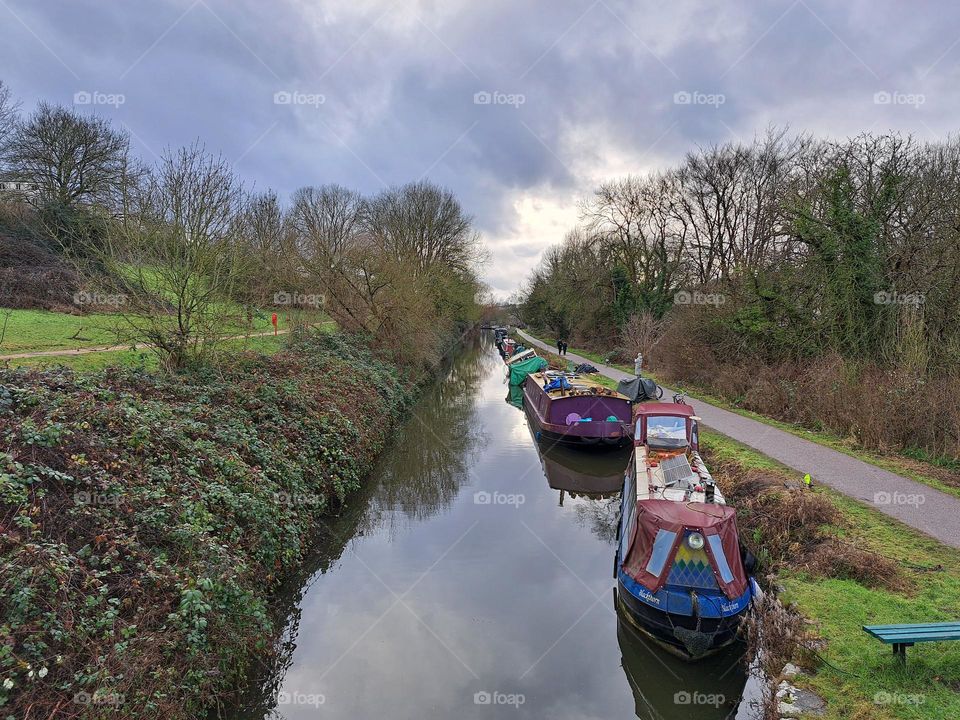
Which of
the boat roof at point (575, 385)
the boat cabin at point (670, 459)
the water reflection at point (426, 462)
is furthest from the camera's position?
the boat roof at point (575, 385)

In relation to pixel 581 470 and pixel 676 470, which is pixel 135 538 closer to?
pixel 676 470

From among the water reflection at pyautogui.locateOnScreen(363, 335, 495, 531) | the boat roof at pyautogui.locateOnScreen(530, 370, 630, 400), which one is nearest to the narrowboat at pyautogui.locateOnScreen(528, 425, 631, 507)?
the boat roof at pyautogui.locateOnScreen(530, 370, 630, 400)

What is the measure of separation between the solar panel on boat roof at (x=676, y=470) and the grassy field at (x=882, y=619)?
1.65 m

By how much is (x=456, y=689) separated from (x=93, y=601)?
142 inches

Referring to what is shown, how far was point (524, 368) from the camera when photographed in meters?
25.8

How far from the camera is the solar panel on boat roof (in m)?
7.16

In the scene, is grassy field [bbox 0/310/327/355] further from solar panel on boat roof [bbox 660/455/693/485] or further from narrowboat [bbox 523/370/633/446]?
solar panel on boat roof [bbox 660/455/693/485]

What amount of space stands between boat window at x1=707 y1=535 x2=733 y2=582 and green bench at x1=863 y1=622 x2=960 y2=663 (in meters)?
1.30

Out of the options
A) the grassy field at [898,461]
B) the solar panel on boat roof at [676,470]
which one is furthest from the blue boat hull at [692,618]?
the grassy field at [898,461]

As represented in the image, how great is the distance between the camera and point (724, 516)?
5.68m

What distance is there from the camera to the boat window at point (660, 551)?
5.49m

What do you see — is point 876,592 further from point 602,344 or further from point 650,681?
point 602,344

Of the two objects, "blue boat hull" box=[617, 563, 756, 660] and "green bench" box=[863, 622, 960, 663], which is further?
"blue boat hull" box=[617, 563, 756, 660]

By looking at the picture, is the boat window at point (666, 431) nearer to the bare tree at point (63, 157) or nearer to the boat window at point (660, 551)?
the boat window at point (660, 551)
